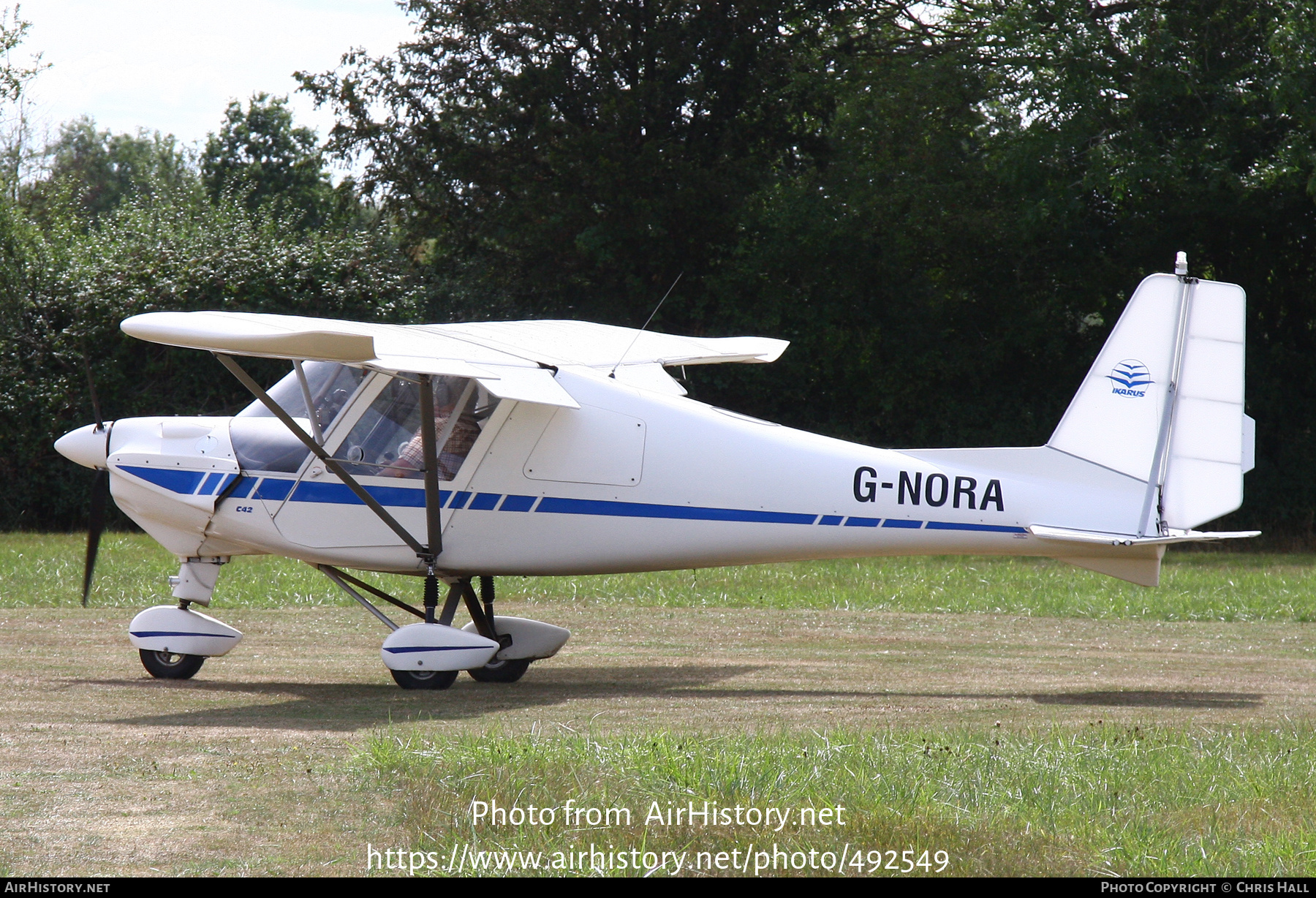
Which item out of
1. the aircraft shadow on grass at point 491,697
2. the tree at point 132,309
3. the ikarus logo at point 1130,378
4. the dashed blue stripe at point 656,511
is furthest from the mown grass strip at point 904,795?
the tree at point 132,309

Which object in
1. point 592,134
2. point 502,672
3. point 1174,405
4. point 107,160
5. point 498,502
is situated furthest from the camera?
point 107,160

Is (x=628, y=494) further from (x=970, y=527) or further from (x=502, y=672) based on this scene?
(x=970, y=527)

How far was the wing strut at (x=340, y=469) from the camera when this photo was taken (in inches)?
345

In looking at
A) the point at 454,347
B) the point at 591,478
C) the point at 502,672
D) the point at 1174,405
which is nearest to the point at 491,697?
the point at 502,672

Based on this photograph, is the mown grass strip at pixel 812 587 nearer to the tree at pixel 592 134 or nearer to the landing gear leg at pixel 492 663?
the landing gear leg at pixel 492 663

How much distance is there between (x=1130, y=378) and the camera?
8961mm

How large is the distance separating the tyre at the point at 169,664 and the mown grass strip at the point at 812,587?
14.6ft

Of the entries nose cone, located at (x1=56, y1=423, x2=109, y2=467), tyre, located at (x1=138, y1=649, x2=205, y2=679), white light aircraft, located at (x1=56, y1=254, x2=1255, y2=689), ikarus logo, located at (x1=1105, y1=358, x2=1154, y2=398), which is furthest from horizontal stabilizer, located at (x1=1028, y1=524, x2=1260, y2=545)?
nose cone, located at (x1=56, y1=423, x2=109, y2=467)

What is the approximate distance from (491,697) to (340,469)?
1878mm

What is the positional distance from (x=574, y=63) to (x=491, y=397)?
19.2 m

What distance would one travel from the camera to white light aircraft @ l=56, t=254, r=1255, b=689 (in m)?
8.82

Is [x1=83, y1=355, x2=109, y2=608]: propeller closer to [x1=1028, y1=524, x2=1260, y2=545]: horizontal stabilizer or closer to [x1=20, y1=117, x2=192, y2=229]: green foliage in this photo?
[x1=1028, y1=524, x2=1260, y2=545]: horizontal stabilizer

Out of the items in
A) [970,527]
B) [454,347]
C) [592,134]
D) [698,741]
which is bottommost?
[698,741]

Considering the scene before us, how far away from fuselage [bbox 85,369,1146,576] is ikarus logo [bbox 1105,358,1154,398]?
1.99ft
